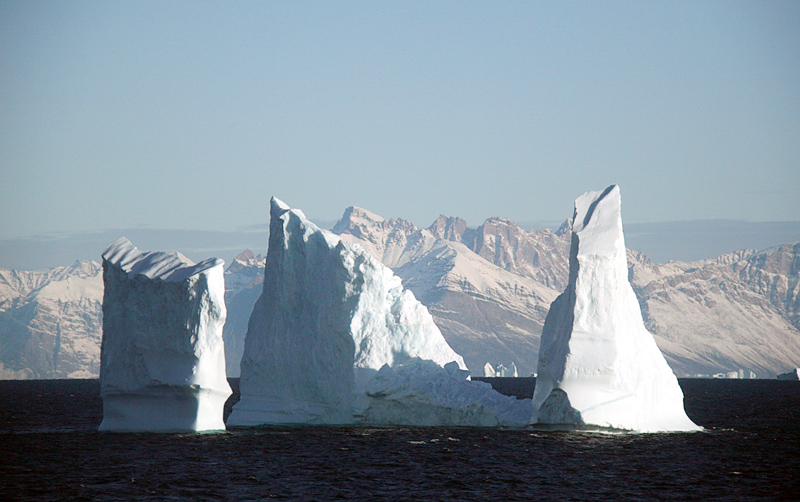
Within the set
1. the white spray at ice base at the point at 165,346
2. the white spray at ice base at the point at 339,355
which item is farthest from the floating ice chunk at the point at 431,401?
the white spray at ice base at the point at 165,346

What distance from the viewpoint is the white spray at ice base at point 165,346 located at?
31.4 meters

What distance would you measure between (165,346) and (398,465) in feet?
31.6

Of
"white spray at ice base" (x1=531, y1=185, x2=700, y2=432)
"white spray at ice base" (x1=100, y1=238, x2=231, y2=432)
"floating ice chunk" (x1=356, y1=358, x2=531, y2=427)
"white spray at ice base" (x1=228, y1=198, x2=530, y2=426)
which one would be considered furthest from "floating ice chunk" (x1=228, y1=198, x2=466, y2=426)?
"white spray at ice base" (x1=531, y1=185, x2=700, y2=432)

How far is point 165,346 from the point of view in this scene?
31688 millimetres

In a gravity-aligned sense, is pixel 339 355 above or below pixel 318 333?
below

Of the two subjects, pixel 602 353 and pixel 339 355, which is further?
pixel 339 355

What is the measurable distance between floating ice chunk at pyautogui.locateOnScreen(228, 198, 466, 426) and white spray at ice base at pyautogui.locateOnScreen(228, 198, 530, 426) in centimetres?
4

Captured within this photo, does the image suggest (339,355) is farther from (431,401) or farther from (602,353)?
(602,353)


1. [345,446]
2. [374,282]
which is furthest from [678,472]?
[374,282]

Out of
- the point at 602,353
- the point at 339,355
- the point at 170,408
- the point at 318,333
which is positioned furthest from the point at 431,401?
the point at 170,408

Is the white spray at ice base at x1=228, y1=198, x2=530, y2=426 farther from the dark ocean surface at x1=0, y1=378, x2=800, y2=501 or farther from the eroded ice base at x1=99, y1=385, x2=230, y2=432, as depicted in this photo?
the eroded ice base at x1=99, y1=385, x2=230, y2=432

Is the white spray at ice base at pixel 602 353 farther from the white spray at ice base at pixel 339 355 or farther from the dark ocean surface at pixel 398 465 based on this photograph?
the white spray at ice base at pixel 339 355

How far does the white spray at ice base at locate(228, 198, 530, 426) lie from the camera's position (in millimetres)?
35406

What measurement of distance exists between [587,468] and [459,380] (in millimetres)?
9067
